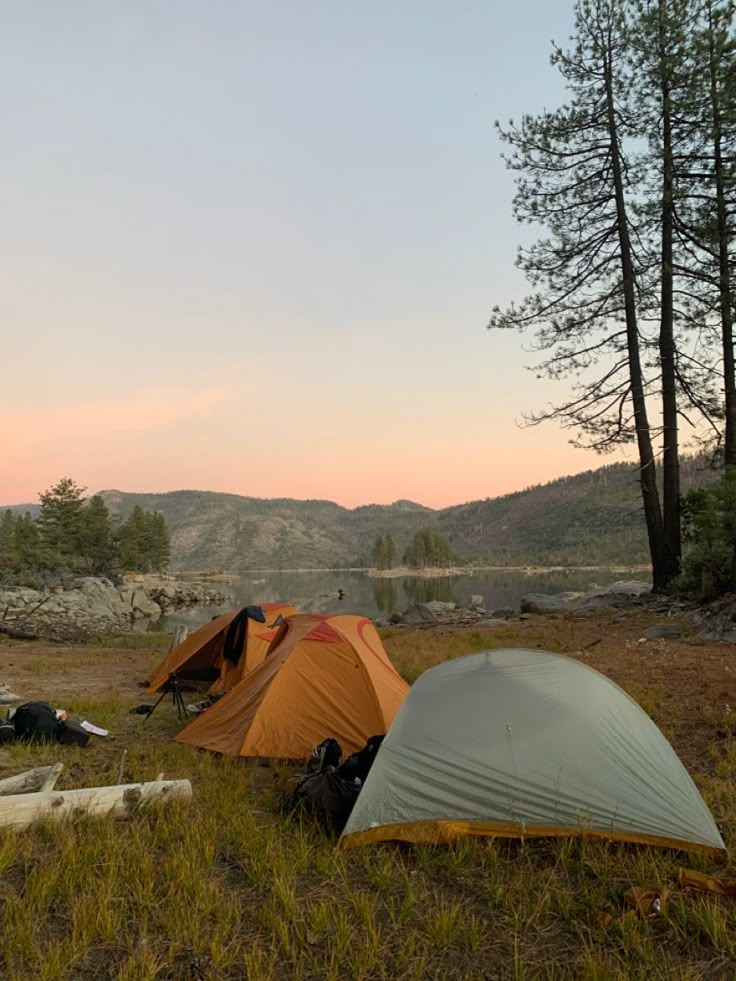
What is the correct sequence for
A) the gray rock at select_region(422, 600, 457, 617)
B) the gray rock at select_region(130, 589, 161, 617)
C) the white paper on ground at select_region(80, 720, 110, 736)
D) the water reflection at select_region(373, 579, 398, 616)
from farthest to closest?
the gray rock at select_region(130, 589, 161, 617) → the water reflection at select_region(373, 579, 398, 616) → the gray rock at select_region(422, 600, 457, 617) → the white paper on ground at select_region(80, 720, 110, 736)

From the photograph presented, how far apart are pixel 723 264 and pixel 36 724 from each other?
17431mm

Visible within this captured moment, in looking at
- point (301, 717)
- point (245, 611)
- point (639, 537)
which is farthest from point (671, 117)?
point (639, 537)

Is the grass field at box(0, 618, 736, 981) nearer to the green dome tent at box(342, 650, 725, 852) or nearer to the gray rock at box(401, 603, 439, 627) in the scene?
the green dome tent at box(342, 650, 725, 852)

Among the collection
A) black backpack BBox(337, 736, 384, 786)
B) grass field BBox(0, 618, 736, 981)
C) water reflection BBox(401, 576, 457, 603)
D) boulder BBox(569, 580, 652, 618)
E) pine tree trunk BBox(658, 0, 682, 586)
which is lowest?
water reflection BBox(401, 576, 457, 603)

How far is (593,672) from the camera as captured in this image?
478cm

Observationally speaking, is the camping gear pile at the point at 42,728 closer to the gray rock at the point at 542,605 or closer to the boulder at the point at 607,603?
the boulder at the point at 607,603

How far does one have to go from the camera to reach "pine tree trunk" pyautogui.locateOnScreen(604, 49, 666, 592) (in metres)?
16.7

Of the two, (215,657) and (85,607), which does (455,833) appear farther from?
(85,607)

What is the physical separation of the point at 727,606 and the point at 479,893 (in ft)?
33.8

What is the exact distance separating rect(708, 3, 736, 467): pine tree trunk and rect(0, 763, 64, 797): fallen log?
48.3ft

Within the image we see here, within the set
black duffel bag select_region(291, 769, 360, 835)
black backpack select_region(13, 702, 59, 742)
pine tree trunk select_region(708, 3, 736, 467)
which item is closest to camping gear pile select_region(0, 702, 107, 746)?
black backpack select_region(13, 702, 59, 742)

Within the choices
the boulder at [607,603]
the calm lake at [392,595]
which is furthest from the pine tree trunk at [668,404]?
the calm lake at [392,595]

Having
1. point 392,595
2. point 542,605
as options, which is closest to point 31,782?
point 542,605

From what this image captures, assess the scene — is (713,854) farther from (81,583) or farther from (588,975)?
(81,583)
